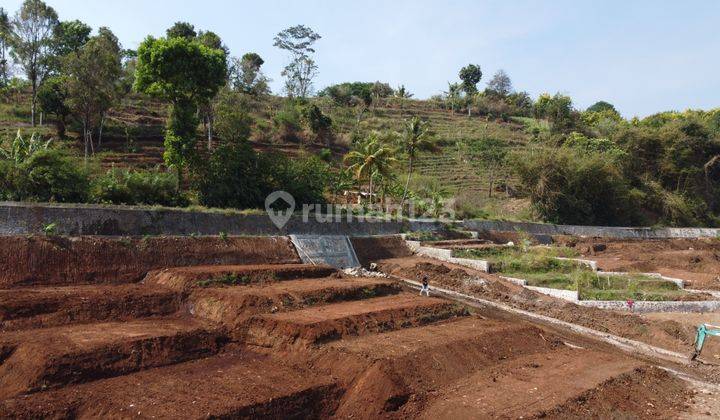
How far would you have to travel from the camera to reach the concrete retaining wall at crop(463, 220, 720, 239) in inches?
1416

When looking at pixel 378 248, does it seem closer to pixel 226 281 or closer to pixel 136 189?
pixel 226 281

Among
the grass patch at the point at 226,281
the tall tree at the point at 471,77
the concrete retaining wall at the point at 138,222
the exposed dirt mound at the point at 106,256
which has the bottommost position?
the grass patch at the point at 226,281

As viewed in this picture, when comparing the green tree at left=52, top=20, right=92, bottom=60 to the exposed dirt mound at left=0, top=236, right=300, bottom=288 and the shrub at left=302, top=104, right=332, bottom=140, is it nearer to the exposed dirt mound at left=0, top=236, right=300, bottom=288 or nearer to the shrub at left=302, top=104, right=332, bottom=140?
the shrub at left=302, top=104, right=332, bottom=140

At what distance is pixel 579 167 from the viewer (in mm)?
42188

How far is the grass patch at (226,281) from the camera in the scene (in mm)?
16797

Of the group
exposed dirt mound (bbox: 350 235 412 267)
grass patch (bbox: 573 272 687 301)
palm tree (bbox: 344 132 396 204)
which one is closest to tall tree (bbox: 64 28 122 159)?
palm tree (bbox: 344 132 396 204)

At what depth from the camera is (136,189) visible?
A: 2339 centimetres

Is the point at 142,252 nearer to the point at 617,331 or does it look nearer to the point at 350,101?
the point at 617,331

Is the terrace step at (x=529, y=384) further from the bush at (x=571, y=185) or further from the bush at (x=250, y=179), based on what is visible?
the bush at (x=571, y=185)

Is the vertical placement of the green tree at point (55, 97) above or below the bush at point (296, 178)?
above

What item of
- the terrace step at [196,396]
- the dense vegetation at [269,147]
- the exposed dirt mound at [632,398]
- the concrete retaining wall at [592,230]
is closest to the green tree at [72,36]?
the dense vegetation at [269,147]

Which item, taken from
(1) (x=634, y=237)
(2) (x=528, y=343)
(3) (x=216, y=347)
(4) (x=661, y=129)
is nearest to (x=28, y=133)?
(3) (x=216, y=347)

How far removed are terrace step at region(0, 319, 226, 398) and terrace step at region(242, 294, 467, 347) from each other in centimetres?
121

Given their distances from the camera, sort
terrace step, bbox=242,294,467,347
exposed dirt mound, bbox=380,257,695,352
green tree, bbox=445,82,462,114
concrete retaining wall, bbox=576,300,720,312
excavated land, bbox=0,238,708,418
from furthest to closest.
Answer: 1. green tree, bbox=445,82,462,114
2. concrete retaining wall, bbox=576,300,720,312
3. exposed dirt mound, bbox=380,257,695,352
4. terrace step, bbox=242,294,467,347
5. excavated land, bbox=0,238,708,418
